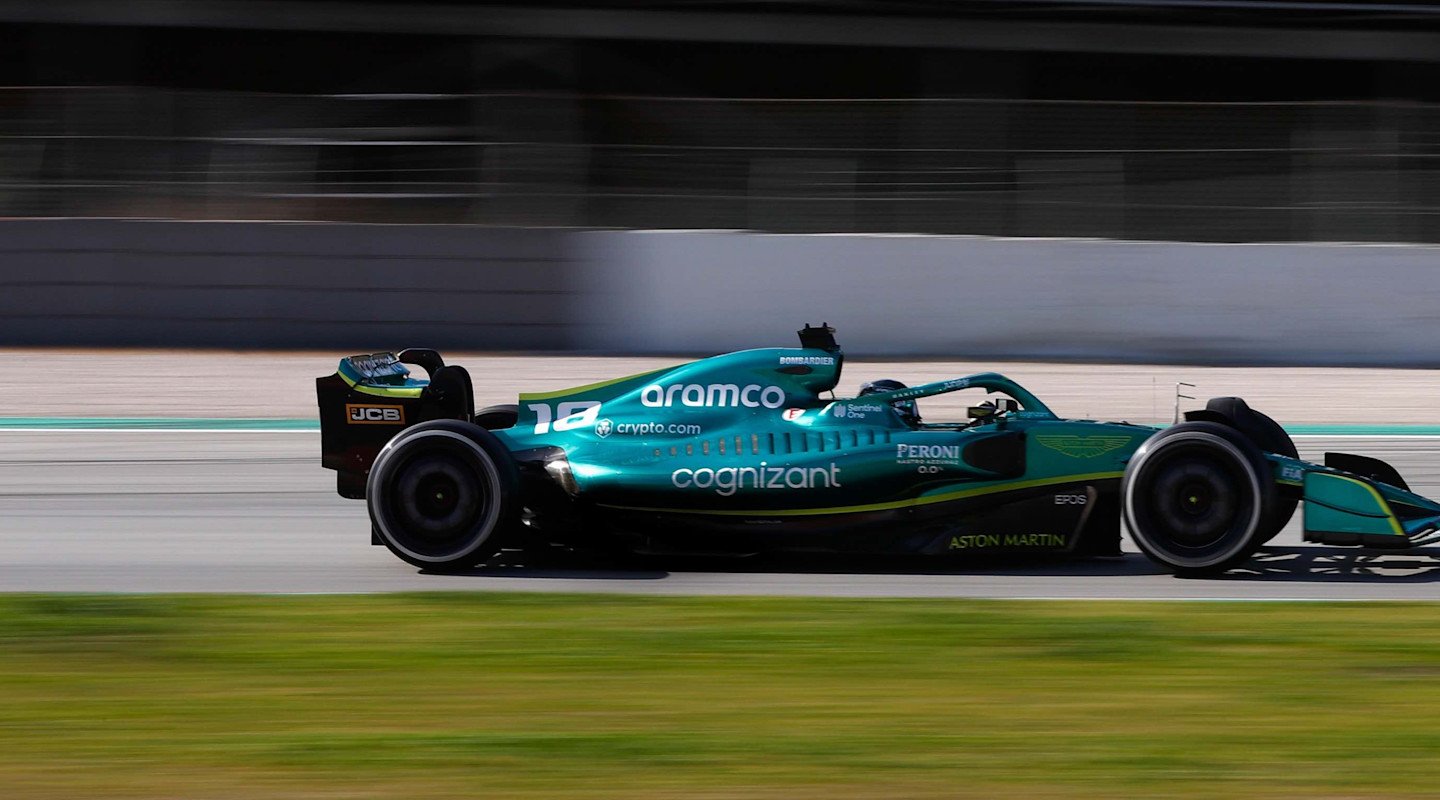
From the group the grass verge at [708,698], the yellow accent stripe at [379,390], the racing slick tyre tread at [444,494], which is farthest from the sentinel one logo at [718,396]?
the yellow accent stripe at [379,390]

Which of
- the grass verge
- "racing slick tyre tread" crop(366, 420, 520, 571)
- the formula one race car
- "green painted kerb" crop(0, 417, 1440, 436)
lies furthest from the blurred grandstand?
the grass verge

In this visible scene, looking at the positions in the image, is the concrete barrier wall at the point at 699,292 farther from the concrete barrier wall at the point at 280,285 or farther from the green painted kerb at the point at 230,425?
the green painted kerb at the point at 230,425

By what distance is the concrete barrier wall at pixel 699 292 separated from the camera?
48.3 ft

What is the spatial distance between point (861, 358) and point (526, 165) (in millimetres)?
3478

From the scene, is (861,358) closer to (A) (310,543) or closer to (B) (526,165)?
(B) (526,165)

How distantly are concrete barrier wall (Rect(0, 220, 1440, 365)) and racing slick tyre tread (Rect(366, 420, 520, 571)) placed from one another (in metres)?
8.11

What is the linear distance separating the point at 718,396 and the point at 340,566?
176 centimetres

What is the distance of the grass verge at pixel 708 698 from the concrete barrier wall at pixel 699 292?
28.4 ft

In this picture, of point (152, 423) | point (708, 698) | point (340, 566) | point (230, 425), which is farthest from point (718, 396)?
point (152, 423)

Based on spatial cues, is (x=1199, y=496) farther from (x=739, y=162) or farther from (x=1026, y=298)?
(x=739, y=162)

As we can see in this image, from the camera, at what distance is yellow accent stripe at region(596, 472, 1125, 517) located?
6629 millimetres

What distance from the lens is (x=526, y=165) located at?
51.4 ft

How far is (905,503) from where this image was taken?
672cm

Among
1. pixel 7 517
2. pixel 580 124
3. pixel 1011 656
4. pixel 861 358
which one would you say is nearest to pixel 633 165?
pixel 580 124
